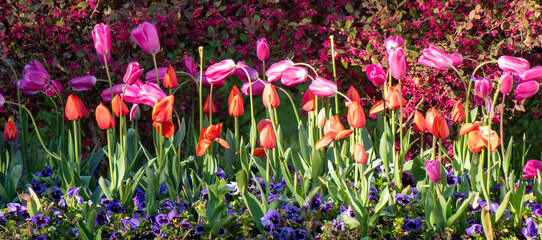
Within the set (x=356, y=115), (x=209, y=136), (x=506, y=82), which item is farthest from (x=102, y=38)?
(x=506, y=82)

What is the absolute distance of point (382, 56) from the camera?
3229 mm

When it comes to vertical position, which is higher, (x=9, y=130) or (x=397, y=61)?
(x=397, y=61)

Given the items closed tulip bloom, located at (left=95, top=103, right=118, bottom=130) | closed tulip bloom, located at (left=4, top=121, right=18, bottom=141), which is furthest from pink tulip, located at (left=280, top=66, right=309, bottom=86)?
closed tulip bloom, located at (left=4, top=121, right=18, bottom=141)

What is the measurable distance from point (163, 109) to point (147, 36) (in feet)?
1.28

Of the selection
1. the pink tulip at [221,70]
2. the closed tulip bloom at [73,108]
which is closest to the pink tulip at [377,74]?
the pink tulip at [221,70]

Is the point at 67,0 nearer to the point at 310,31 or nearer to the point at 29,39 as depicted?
the point at 29,39

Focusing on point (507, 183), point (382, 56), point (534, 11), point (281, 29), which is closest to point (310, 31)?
point (281, 29)

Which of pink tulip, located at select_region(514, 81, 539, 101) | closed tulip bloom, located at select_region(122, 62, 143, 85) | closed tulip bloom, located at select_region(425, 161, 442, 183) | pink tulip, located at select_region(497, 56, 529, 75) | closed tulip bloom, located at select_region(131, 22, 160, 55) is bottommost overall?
closed tulip bloom, located at select_region(425, 161, 442, 183)

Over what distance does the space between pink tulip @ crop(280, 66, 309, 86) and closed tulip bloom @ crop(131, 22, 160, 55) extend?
21.1 inches

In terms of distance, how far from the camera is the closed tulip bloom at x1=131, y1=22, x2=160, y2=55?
2512mm

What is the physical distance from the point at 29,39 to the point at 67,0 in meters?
0.31

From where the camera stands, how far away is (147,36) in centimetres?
253

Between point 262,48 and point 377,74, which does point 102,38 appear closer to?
point 262,48

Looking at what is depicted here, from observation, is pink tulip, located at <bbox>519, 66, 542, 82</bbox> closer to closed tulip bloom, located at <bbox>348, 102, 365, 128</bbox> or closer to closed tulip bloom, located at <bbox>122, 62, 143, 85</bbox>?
closed tulip bloom, located at <bbox>348, 102, 365, 128</bbox>
